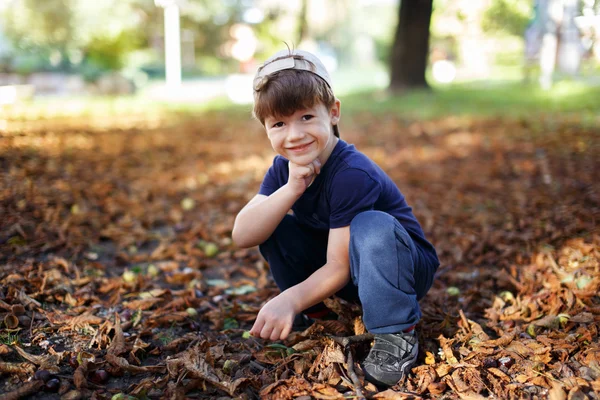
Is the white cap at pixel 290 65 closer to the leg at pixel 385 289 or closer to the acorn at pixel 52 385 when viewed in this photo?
the leg at pixel 385 289

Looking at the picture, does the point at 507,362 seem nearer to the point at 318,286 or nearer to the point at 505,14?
the point at 318,286

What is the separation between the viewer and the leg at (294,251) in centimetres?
226

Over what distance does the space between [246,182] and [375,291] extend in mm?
3671

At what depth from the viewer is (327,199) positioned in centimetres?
209

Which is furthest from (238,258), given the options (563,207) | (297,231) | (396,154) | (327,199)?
(396,154)

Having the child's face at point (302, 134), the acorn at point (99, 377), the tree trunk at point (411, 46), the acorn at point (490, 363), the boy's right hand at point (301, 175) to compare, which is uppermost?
the tree trunk at point (411, 46)

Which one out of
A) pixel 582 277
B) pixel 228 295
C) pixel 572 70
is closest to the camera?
pixel 582 277

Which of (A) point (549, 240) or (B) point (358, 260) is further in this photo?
(A) point (549, 240)

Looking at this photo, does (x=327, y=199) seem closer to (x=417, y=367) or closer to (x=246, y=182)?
(x=417, y=367)

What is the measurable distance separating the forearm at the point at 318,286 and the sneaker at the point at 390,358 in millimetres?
242

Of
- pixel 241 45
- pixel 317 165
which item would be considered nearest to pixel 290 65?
pixel 317 165

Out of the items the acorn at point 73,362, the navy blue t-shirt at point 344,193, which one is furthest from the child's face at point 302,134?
the acorn at point 73,362

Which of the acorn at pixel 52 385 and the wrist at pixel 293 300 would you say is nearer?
the acorn at pixel 52 385

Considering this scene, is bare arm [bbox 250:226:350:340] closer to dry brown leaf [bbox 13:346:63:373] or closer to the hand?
the hand
